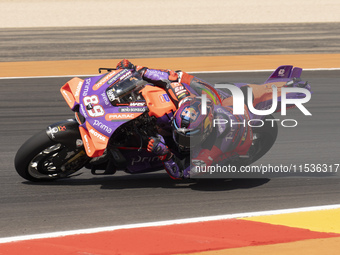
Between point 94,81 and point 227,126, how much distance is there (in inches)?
58.4

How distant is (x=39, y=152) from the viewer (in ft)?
22.7

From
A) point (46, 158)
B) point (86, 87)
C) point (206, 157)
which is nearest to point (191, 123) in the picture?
point (206, 157)

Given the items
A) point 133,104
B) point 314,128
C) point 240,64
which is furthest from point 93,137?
point 240,64

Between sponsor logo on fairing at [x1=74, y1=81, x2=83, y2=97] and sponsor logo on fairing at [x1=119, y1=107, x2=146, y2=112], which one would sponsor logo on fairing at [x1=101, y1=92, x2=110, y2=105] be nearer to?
sponsor logo on fairing at [x1=119, y1=107, x2=146, y2=112]

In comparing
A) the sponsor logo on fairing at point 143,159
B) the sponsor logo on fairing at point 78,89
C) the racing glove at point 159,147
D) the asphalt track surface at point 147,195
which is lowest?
the asphalt track surface at point 147,195

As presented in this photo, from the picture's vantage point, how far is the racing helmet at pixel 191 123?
6.55 m

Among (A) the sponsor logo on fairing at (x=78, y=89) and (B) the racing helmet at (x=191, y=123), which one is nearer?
(B) the racing helmet at (x=191, y=123)

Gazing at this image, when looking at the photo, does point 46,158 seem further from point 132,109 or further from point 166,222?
point 166,222

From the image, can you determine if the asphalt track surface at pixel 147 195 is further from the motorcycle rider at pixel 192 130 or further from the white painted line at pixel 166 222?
the motorcycle rider at pixel 192 130

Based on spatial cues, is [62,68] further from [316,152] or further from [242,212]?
[242,212]

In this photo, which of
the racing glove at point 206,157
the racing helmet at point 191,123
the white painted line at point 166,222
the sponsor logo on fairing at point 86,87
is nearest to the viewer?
the white painted line at point 166,222

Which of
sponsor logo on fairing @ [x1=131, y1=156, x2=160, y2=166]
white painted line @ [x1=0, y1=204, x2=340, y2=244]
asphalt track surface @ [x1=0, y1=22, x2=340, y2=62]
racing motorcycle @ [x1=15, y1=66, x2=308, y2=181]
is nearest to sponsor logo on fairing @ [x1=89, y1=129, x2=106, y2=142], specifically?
racing motorcycle @ [x1=15, y1=66, x2=308, y2=181]

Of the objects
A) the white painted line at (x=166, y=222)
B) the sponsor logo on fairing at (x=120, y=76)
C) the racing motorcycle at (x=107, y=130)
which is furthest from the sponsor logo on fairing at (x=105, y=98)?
the white painted line at (x=166, y=222)

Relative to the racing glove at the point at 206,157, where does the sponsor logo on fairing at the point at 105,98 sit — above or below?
above
